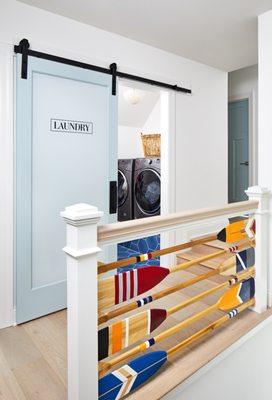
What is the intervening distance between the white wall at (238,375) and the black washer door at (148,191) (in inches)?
72.9

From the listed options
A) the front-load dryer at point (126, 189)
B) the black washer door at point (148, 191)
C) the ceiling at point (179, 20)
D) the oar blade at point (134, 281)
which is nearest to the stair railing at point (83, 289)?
the oar blade at point (134, 281)

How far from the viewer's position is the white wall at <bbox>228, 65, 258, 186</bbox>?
4.15m

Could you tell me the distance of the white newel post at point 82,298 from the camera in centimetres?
116

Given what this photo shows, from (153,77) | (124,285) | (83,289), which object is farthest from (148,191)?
(83,289)

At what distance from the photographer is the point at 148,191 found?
3707 mm

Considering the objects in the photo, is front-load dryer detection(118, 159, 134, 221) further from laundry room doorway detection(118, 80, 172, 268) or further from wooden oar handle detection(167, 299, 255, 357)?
wooden oar handle detection(167, 299, 255, 357)

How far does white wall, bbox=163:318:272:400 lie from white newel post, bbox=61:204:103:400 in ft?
1.61

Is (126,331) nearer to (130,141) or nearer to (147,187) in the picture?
(147,187)

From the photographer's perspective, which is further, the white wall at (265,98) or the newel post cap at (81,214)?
the white wall at (265,98)

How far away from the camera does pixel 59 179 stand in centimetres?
230

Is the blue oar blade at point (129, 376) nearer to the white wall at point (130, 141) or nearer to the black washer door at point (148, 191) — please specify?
the black washer door at point (148, 191)

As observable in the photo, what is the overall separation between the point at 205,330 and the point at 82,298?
0.94 m

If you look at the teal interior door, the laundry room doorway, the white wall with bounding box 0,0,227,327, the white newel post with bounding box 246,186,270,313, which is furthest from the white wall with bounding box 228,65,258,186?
the white newel post with bounding box 246,186,270,313

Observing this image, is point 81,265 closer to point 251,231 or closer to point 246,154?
point 251,231
